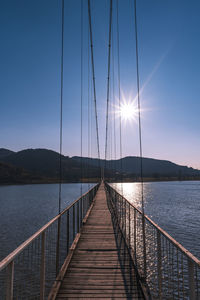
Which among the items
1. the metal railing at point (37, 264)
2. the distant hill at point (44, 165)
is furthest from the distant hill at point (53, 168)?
the metal railing at point (37, 264)

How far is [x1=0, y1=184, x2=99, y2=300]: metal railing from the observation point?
167cm

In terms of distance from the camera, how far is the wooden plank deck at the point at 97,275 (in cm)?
284

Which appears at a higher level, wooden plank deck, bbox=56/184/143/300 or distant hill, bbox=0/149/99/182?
distant hill, bbox=0/149/99/182

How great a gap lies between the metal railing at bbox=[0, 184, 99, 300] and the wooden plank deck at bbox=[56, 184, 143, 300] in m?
0.33

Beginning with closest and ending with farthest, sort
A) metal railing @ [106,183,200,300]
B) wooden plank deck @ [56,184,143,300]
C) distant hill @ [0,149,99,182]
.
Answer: metal railing @ [106,183,200,300], wooden plank deck @ [56,184,143,300], distant hill @ [0,149,99,182]

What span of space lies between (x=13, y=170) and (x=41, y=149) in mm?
56257

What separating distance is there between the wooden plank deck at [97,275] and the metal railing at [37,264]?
13.1 inches

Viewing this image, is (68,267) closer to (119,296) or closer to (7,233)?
(119,296)

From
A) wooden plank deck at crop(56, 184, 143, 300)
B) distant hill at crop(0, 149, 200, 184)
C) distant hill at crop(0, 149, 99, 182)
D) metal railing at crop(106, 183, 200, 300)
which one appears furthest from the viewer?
distant hill at crop(0, 149, 99, 182)

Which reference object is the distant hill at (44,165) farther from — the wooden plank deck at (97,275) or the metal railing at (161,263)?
the wooden plank deck at (97,275)

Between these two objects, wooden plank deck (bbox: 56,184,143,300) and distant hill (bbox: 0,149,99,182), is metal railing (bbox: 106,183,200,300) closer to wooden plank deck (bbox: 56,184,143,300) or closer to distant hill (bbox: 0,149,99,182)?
wooden plank deck (bbox: 56,184,143,300)

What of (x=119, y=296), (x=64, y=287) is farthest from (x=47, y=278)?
(x=119, y=296)

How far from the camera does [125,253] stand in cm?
437

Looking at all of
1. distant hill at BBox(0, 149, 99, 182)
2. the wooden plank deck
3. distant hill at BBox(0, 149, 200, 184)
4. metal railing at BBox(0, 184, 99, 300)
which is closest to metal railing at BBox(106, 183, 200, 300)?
the wooden plank deck
